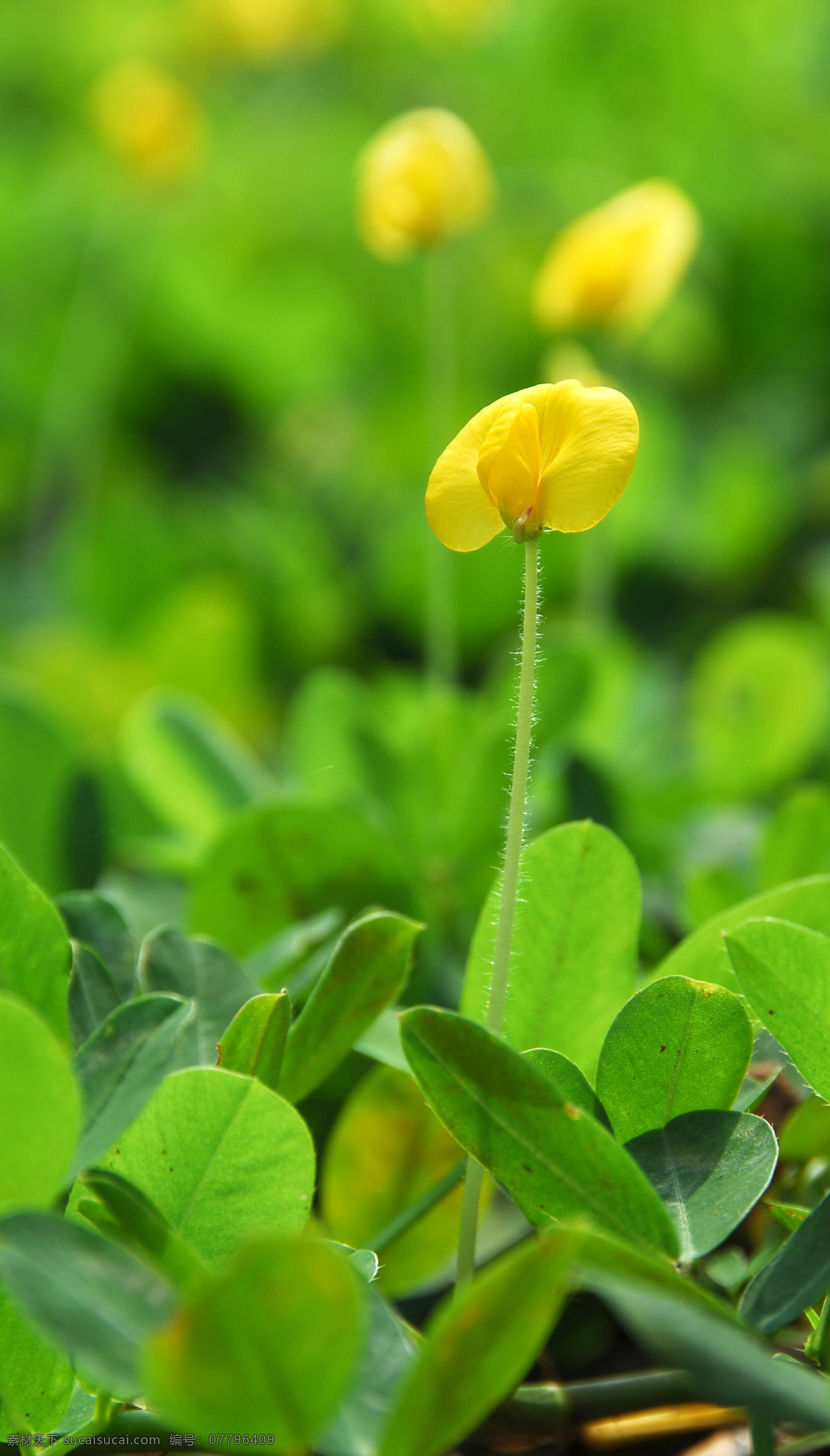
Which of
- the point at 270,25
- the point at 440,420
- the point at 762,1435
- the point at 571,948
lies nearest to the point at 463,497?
the point at 571,948

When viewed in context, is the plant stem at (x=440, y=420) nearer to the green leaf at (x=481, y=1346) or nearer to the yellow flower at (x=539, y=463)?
the yellow flower at (x=539, y=463)

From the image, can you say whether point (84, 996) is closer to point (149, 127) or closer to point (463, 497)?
point (463, 497)

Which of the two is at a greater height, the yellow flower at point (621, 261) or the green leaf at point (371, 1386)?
the yellow flower at point (621, 261)

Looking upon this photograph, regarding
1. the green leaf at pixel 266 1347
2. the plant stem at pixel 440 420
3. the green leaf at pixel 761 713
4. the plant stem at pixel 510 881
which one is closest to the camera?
the green leaf at pixel 266 1347

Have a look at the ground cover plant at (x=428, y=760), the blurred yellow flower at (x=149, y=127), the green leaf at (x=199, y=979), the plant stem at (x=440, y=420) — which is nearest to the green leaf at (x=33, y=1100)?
the ground cover plant at (x=428, y=760)

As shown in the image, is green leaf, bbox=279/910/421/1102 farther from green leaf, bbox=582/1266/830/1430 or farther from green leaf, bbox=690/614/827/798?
green leaf, bbox=690/614/827/798

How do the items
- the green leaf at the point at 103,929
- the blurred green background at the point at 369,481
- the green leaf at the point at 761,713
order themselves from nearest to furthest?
the green leaf at the point at 103,929 → the blurred green background at the point at 369,481 → the green leaf at the point at 761,713

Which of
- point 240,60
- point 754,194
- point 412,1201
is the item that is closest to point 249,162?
point 240,60
